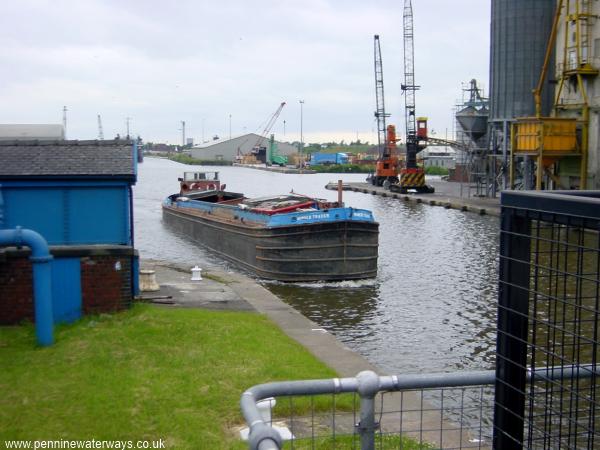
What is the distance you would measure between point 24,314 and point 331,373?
5521 millimetres

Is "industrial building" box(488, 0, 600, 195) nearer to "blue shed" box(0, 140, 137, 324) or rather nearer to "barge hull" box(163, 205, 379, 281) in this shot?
"barge hull" box(163, 205, 379, 281)

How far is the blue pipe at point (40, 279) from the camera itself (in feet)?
36.7

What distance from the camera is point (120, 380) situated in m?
9.66

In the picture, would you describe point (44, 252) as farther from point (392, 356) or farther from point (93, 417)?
point (392, 356)

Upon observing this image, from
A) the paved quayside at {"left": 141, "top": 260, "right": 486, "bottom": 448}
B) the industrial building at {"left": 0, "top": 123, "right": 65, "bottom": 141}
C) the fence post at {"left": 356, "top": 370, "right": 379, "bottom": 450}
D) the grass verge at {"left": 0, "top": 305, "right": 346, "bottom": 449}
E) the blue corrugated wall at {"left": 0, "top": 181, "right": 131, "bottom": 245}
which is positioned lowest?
the paved quayside at {"left": 141, "top": 260, "right": 486, "bottom": 448}

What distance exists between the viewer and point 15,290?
12.6 metres

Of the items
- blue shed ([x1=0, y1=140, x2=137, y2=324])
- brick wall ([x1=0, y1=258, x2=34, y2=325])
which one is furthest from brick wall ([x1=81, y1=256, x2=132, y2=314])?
brick wall ([x1=0, y1=258, x2=34, y2=325])

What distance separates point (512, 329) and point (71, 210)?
11726 millimetres

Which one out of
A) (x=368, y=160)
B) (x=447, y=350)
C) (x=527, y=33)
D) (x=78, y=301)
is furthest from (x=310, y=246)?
(x=368, y=160)

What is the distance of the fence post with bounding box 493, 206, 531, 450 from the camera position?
393 centimetres

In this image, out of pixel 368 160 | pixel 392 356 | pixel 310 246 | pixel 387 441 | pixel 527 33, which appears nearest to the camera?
pixel 387 441

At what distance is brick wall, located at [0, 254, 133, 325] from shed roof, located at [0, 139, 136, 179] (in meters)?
1.93

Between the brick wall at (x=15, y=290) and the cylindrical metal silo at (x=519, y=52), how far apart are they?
158 ft

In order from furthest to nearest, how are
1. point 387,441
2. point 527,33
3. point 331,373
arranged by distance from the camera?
1. point 527,33
2. point 331,373
3. point 387,441
